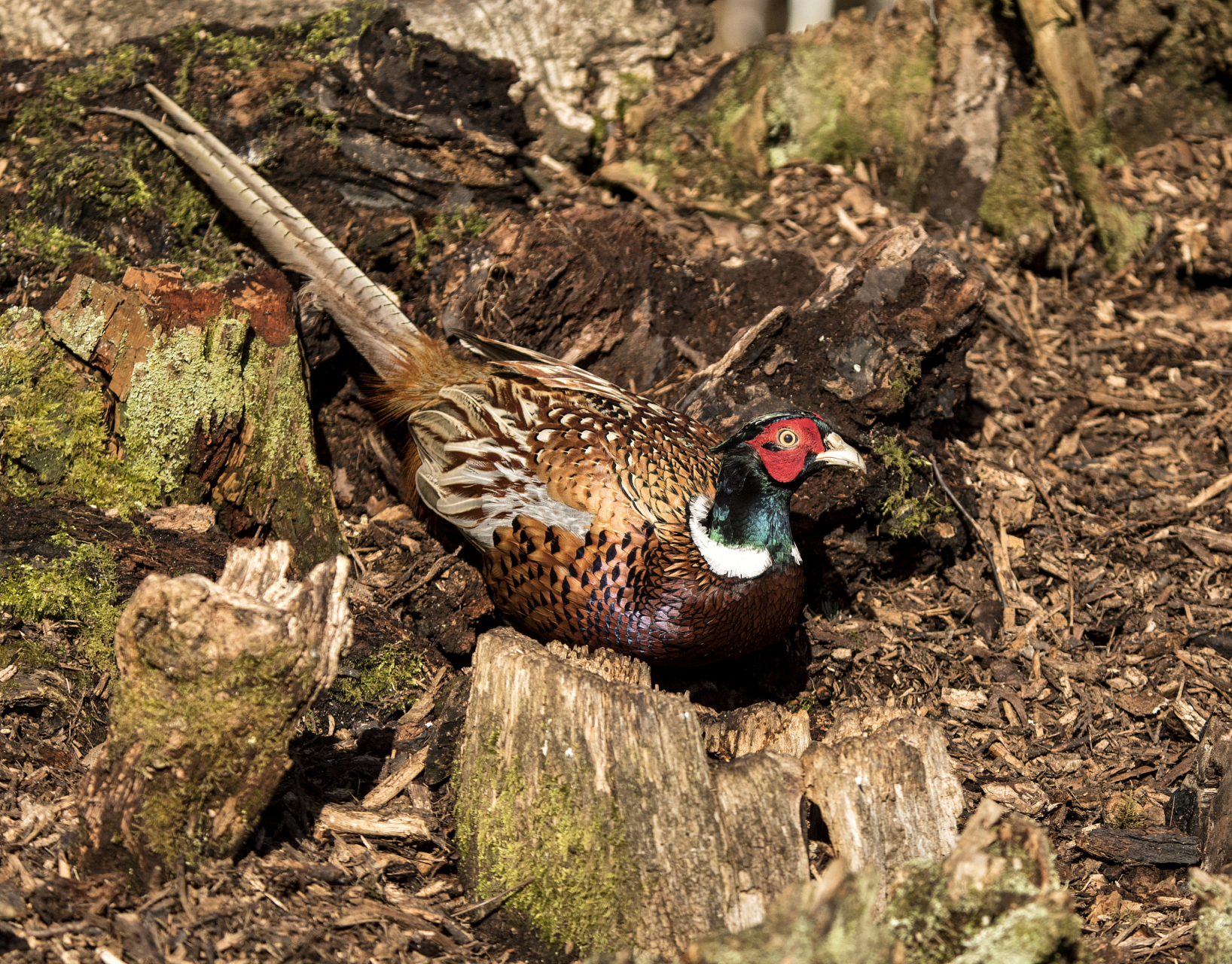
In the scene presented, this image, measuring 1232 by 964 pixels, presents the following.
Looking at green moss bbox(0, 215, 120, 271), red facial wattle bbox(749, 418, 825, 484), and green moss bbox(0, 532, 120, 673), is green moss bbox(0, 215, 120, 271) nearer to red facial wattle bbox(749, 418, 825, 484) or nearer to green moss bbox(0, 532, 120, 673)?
green moss bbox(0, 532, 120, 673)

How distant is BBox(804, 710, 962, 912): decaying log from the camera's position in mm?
2584

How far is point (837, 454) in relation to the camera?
3623mm

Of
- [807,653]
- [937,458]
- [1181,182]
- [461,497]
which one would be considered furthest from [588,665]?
[1181,182]

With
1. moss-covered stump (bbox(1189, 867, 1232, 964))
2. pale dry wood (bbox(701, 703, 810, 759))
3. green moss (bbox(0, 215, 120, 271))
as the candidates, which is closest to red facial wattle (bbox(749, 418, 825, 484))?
pale dry wood (bbox(701, 703, 810, 759))

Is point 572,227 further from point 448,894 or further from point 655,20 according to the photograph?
point 448,894

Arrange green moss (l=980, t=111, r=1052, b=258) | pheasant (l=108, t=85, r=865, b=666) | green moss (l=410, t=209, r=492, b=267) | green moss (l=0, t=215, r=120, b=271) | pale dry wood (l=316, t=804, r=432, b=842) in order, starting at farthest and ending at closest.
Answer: green moss (l=980, t=111, r=1052, b=258) → green moss (l=410, t=209, r=492, b=267) → green moss (l=0, t=215, r=120, b=271) → pheasant (l=108, t=85, r=865, b=666) → pale dry wood (l=316, t=804, r=432, b=842)

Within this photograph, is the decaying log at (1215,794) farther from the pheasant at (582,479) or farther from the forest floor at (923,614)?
the pheasant at (582,479)

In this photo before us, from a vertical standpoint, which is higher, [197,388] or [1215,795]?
[197,388]

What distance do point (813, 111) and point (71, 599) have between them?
4924mm

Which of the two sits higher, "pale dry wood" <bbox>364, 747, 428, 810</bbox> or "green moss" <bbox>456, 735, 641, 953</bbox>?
"green moss" <bbox>456, 735, 641, 953</bbox>

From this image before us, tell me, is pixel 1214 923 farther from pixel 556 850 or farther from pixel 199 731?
pixel 199 731

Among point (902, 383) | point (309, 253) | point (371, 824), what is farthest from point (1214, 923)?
point (309, 253)

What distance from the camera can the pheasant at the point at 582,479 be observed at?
3.58 meters

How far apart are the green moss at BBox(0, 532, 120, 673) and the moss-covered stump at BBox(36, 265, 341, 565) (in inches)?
14.7
